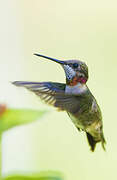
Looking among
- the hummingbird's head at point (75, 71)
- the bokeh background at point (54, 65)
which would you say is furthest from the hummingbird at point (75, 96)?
the bokeh background at point (54, 65)

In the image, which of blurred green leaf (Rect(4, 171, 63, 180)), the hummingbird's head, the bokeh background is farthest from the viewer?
the bokeh background

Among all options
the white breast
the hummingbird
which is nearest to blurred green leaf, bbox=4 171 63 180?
the hummingbird

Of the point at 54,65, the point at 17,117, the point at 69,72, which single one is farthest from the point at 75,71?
the point at 54,65

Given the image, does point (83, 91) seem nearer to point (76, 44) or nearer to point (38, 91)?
point (38, 91)

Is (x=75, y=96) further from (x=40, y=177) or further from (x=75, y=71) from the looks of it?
(x=40, y=177)

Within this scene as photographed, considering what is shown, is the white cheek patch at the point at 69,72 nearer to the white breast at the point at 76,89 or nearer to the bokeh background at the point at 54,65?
the white breast at the point at 76,89

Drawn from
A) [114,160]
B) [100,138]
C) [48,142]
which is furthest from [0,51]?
[100,138]

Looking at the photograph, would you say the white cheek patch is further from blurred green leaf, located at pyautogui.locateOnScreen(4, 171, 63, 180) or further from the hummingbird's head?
blurred green leaf, located at pyautogui.locateOnScreen(4, 171, 63, 180)
